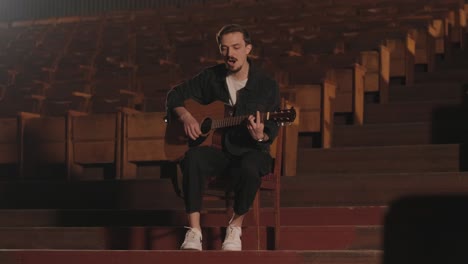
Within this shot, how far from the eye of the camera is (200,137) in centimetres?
85

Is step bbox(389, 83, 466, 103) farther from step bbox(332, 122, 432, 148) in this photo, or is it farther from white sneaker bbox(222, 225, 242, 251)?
white sneaker bbox(222, 225, 242, 251)

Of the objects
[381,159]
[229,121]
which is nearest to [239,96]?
[229,121]

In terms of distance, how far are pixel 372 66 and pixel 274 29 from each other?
2.01 feet

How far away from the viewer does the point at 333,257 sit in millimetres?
769

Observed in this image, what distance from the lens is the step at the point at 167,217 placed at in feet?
3.23

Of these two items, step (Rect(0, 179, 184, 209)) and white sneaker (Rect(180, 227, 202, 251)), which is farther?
step (Rect(0, 179, 184, 209))

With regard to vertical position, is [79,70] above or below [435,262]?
above

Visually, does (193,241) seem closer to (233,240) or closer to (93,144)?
(233,240)

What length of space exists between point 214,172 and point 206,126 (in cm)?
5

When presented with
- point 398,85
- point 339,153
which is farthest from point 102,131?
point 398,85

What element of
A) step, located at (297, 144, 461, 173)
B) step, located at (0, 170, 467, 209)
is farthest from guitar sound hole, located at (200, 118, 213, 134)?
step, located at (297, 144, 461, 173)

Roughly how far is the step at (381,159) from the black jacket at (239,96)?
1.20 ft

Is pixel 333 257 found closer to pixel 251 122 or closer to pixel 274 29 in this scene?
pixel 251 122

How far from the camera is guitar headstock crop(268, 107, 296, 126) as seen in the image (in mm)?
787
